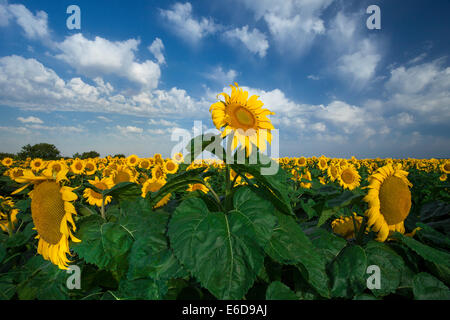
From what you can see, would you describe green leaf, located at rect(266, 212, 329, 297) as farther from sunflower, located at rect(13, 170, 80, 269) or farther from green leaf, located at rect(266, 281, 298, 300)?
sunflower, located at rect(13, 170, 80, 269)

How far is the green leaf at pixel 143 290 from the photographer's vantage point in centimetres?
146

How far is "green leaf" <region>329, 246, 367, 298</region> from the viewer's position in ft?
4.94

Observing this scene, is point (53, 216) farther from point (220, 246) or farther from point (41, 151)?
point (41, 151)

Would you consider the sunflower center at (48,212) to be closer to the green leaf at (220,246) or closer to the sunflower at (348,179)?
the green leaf at (220,246)

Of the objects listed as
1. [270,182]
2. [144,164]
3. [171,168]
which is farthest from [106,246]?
[144,164]

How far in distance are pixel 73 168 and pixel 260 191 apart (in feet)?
34.2

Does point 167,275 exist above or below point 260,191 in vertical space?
below

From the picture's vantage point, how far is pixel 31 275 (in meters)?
1.96

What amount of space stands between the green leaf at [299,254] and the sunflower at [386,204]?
730 millimetres

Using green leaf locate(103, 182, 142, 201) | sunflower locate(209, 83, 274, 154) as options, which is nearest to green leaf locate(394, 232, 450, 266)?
sunflower locate(209, 83, 274, 154)

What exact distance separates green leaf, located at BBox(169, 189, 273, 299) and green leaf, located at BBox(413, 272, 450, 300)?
1112mm

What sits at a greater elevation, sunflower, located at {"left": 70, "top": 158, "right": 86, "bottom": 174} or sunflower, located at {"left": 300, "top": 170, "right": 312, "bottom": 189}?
sunflower, located at {"left": 70, "top": 158, "right": 86, "bottom": 174}
